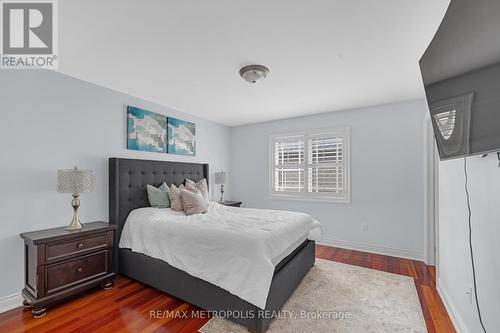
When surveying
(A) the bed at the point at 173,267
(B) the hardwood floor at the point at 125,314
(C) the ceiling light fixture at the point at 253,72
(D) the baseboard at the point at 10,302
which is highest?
(C) the ceiling light fixture at the point at 253,72

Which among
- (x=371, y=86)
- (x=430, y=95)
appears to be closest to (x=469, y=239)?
(x=430, y=95)

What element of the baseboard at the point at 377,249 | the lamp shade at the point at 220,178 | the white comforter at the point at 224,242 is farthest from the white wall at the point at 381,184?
the lamp shade at the point at 220,178

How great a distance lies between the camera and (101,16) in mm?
1638

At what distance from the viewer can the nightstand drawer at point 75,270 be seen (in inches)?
84.0

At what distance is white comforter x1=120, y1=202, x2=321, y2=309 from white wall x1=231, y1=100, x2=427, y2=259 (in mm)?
1248

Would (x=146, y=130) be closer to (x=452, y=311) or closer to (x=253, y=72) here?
(x=253, y=72)

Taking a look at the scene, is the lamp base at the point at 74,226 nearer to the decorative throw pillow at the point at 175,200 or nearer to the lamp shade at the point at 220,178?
the decorative throw pillow at the point at 175,200

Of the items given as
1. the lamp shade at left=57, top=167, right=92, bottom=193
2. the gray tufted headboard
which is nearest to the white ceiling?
the gray tufted headboard

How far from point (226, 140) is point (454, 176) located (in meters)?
4.02

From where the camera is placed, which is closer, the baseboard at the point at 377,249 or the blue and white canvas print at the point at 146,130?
the blue and white canvas print at the point at 146,130

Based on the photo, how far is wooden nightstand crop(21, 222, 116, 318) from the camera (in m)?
2.06

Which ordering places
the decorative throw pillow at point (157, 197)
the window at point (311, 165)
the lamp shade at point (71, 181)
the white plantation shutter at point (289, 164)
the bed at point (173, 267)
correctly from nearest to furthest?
the bed at point (173, 267)
the lamp shade at point (71, 181)
the decorative throw pillow at point (157, 197)
the window at point (311, 165)
the white plantation shutter at point (289, 164)

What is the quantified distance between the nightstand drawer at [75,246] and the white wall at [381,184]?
125 inches

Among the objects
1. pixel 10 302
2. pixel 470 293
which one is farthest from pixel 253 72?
pixel 10 302
